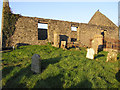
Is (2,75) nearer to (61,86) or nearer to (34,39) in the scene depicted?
(61,86)

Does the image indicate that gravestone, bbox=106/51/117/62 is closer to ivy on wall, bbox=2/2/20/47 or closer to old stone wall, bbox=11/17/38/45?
old stone wall, bbox=11/17/38/45

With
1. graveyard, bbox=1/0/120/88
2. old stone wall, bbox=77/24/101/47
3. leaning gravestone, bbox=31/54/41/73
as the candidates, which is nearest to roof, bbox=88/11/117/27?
graveyard, bbox=1/0/120/88

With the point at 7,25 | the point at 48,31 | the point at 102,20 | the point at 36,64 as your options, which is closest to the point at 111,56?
the point at 36,64

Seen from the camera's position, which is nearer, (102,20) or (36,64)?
(36,64)

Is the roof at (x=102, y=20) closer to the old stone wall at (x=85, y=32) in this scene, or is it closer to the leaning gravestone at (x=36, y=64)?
the old stone wall at (x=85, y=32)

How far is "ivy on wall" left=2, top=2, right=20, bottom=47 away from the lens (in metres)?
11.8

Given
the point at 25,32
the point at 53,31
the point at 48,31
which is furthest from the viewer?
the point at 53,31

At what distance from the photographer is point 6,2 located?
41.1 ft

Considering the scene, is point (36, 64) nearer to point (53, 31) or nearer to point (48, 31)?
point (48, 31)

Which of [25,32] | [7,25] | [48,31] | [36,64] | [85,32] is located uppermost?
[7,25]

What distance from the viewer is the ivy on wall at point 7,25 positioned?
11828mm

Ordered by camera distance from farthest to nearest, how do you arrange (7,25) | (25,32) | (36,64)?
(25,32) < (7,25) < (36,64)

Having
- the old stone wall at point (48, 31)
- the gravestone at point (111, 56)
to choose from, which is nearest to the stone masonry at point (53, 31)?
the old stone wall at point (48, 31)

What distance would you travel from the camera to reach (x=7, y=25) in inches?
477
